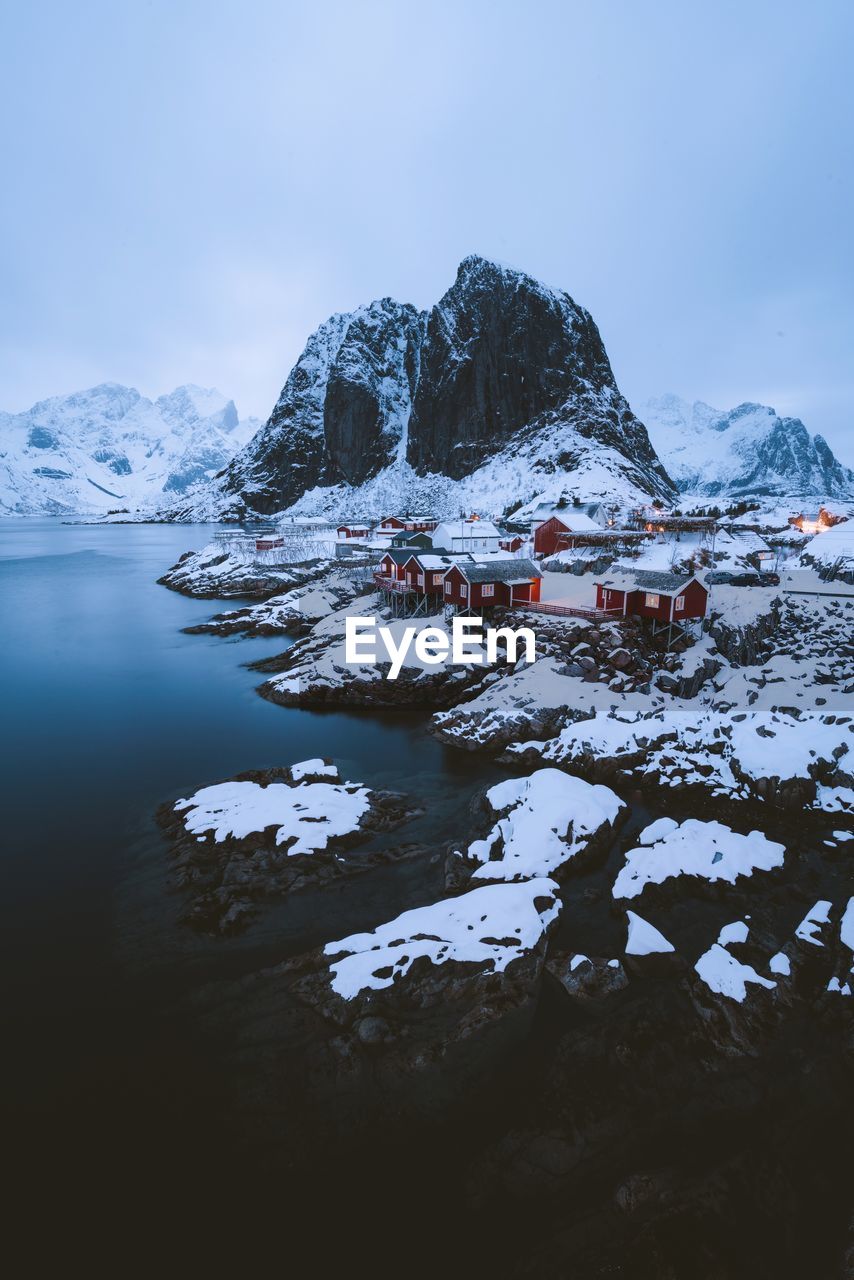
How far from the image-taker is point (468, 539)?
7394 cm

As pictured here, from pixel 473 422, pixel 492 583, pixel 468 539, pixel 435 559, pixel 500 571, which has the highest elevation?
pixel 473 422

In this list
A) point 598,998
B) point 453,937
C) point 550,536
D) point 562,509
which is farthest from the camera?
point 562,509

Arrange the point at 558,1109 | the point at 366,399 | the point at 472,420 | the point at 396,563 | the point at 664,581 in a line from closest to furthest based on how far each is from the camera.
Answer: the point at 558,1109 → the point at 664,581 → the point at 396,563 → the point at 472,420 → the point at 366,399

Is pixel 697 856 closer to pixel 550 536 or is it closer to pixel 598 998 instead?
pixel 598 998

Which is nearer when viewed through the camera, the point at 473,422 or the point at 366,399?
the point at 473,422

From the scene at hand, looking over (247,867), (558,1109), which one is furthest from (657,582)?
(558,1109)

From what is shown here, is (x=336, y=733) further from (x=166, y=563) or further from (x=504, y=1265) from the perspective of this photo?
(x=166, y=563)

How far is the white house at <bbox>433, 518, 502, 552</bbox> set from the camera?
68.2m

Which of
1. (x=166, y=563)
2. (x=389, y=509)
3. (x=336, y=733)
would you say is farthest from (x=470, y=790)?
(x=389, y=509)

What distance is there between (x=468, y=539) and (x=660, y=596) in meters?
43.2

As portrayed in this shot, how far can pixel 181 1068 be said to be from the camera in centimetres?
1103

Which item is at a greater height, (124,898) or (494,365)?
(494,365)

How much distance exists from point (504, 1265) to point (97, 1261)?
6505 millimetres

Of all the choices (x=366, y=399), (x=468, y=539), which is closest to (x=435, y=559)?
(x=468, y=539)
